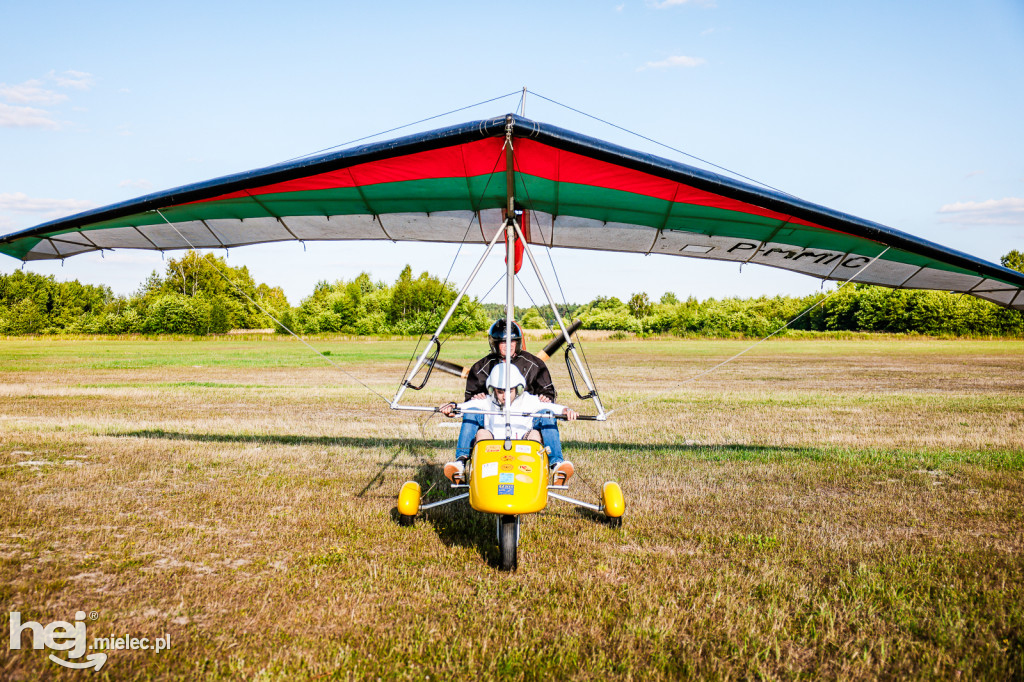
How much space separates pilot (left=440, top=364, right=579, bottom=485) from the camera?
16.0 feet

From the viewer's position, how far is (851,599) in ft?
12.4

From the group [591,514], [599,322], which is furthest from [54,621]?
[599,322]

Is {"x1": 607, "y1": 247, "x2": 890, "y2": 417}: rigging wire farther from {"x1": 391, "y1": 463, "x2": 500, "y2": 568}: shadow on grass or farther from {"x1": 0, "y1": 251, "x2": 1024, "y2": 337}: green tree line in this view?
{"x1": 0, "y1": 251, "x2": 1024, "y2": 337}: green tree line

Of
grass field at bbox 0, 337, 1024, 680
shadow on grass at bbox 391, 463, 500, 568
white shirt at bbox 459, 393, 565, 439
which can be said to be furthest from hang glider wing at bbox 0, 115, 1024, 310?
shadow on grass at bbox 391, 463, 500, 568

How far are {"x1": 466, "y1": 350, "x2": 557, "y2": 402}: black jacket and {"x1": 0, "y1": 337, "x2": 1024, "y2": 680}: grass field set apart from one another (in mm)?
1169

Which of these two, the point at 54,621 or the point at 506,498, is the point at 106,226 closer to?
the point at 54,621

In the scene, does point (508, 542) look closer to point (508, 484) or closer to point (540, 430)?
point (508, 484)

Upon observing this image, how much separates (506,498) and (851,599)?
2.30 m

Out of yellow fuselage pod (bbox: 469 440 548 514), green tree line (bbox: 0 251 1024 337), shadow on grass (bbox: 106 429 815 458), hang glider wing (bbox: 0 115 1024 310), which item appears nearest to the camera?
yellow fuselage pod (bbox: 469 440 548 514)

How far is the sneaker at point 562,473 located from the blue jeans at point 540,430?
182 millimetres

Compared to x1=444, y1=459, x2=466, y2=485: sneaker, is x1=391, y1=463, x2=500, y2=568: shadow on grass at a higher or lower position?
lower

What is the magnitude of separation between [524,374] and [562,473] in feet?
3.49

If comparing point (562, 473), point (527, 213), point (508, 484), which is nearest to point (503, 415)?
point (562, 473)

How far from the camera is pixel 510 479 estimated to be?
4.02m
